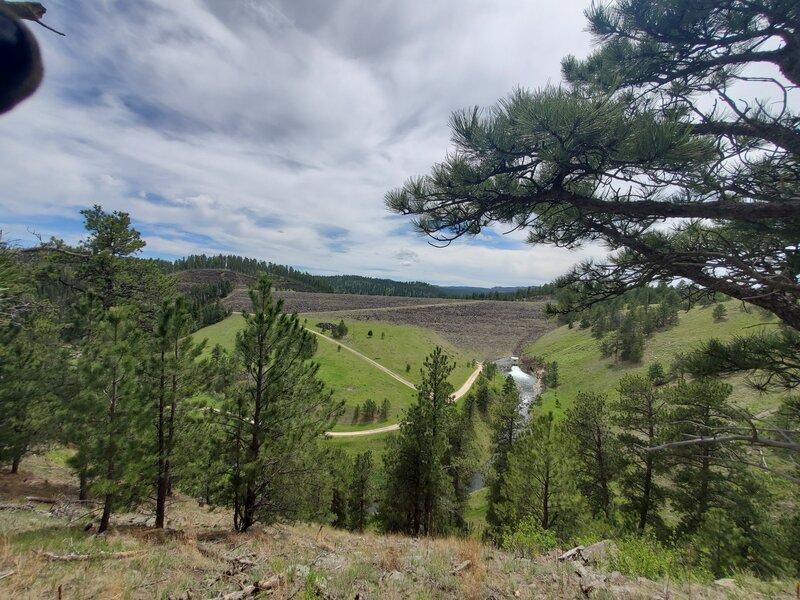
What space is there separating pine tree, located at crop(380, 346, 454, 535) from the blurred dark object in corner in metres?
14.7

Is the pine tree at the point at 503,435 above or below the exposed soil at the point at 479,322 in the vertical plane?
below

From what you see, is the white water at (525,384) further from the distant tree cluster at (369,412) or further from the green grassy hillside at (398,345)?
the distant tree cluster at (369,412)

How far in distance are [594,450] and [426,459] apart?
1012cm

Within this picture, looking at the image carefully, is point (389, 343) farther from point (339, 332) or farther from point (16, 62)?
point (16, 62)

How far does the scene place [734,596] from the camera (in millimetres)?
4082

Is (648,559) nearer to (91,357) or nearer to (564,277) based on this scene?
(564,277)

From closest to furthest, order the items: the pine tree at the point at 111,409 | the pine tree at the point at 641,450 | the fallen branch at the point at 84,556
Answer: the fallen branch at the point at 84,556 → the pine tree at the point at 111,409 → the pine tree at the point at 641,450

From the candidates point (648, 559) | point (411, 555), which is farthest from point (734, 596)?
point (411, 555)

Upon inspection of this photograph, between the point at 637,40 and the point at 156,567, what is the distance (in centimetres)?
1068

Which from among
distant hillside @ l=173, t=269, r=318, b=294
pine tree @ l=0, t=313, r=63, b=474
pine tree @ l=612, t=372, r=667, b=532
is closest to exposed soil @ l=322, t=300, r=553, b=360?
pine tree @ l=612, t=372, r=667, b=532

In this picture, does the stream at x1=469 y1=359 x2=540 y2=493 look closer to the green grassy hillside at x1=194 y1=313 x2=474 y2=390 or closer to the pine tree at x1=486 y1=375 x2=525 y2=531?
the green grassy hillside at x1=194 y1=313 x2=474 y2=390

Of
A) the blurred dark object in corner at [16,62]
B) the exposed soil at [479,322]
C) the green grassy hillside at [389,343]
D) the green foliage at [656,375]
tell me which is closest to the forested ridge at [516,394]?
the blurred dark object in corner at [16,62]

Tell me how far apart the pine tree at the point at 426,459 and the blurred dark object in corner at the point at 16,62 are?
14711 millimetres

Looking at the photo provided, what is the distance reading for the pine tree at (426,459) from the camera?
595 inches
